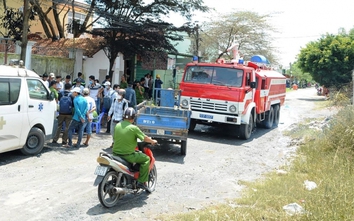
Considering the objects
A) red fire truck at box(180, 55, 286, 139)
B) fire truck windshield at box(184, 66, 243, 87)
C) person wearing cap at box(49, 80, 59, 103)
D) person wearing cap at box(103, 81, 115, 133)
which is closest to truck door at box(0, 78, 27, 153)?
person wearing cap at box(49, 80, 59, 103)

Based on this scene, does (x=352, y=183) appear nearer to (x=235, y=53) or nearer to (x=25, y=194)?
(x=25, y=194)

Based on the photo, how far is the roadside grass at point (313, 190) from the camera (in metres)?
5.02

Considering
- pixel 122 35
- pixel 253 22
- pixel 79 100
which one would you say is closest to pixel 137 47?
pixel 122 35

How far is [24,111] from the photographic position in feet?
26.9

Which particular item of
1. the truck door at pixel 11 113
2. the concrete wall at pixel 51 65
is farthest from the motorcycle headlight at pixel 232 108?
the concrete wall at pixel 51 65

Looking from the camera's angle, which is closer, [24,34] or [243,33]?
[24,34]

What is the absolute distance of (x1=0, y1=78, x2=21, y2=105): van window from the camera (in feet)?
25.3

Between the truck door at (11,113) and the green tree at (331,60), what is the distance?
99.7 feet

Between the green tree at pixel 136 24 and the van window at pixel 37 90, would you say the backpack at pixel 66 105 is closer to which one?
the van window at pixel 37 90

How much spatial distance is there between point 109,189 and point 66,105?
14.9ft

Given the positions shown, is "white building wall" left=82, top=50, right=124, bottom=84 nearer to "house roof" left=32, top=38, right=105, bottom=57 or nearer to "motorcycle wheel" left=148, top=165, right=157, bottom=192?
"house roof" left=32, top=38, right=105, bottom=57

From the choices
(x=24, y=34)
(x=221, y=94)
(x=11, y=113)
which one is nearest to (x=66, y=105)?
(x=11, y=113)

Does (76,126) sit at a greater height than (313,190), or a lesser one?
greater

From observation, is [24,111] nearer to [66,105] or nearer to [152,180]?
[66,105]
